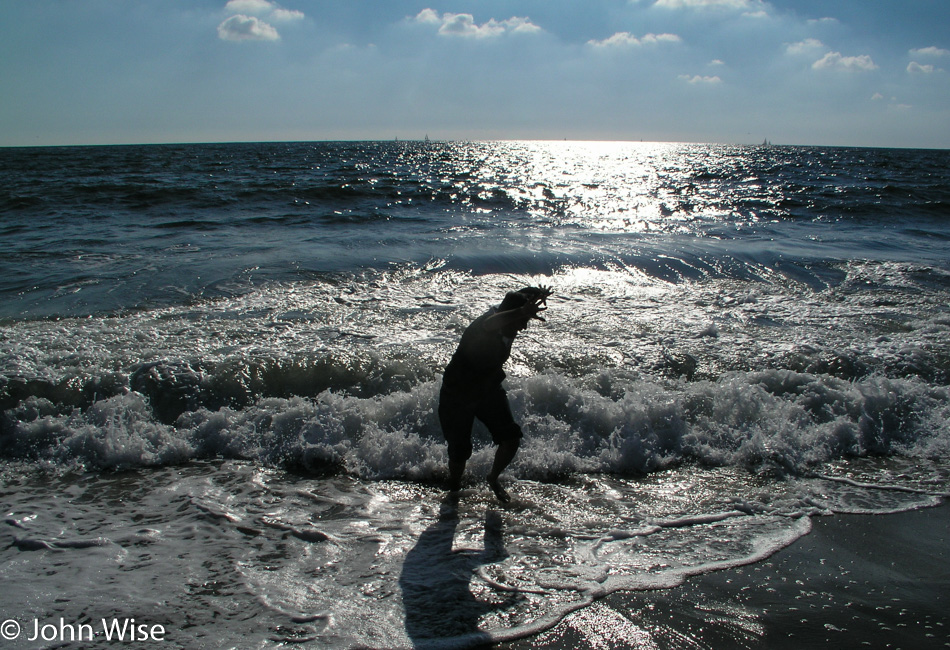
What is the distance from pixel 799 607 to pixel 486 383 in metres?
2.25

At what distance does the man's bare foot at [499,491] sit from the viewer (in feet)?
14.0

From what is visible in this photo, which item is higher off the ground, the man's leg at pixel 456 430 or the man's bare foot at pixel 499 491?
the man's leg at pixel 456 430

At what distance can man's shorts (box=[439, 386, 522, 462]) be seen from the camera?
4.13 metres

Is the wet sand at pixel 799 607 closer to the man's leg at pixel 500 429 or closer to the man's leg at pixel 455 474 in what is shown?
the man's leg at pixel 500 429

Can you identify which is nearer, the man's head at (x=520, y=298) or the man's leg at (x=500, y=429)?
the man's head at (x=520, y=298)

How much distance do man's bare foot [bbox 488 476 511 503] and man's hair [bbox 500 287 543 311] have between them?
1.38 metres

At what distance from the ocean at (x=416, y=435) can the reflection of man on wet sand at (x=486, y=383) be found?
0.41 metres

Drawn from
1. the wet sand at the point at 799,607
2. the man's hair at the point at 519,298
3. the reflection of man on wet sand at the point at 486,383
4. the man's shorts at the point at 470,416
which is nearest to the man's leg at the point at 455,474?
the reflection of man on wet sand at the point at 486,383

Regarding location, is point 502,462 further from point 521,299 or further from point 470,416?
point 521,299

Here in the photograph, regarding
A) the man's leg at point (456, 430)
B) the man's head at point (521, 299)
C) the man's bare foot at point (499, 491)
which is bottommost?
the man's bare foot at point (499, 491)

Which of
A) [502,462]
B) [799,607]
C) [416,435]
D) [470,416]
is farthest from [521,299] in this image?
[799,607]

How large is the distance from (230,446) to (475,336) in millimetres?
2737

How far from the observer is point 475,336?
394cm

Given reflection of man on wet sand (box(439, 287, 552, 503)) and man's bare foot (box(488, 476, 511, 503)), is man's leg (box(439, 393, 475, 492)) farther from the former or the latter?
man's bare foot (box(488, 476, 511, 503))
